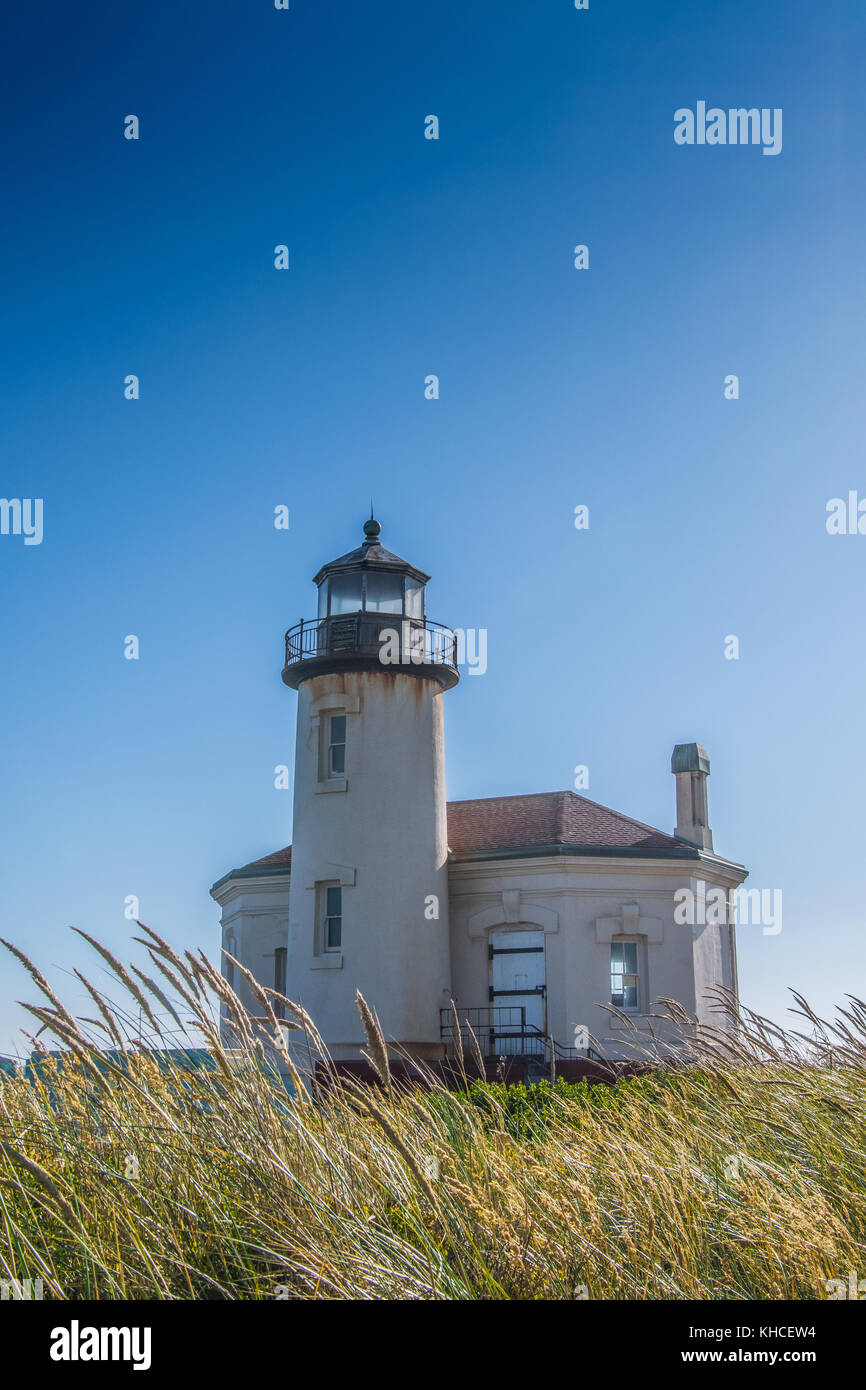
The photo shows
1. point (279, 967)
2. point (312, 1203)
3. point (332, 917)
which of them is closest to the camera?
point (312, 1203)

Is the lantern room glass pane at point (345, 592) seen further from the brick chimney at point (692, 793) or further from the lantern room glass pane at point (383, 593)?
the brick chimney at point (692, 793)

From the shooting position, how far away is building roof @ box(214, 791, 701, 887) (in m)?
24.7

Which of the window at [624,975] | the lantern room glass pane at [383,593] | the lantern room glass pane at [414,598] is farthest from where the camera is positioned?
the lantern room glass pane at [414,598]

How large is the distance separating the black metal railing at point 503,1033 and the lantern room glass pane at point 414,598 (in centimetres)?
780

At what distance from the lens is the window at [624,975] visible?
80.5ft

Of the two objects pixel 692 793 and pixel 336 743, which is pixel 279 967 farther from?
pixel 692 793

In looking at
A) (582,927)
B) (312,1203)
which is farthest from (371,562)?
(312,1203)

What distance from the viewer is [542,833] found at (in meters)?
A: 25.4

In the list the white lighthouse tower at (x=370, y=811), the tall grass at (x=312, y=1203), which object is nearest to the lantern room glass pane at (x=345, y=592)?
the white lighthouse tower at (x=370, y=811)

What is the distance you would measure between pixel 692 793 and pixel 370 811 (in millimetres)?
7062

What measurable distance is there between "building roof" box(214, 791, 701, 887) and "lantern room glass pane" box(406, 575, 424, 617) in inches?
186

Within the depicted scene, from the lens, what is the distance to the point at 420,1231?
4340mm

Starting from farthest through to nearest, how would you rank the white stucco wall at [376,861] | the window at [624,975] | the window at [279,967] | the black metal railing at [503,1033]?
the window at [279,967] → the window at [624,975] → the white stucco wall at [376,861] → the black metal railing at [503,1033]
